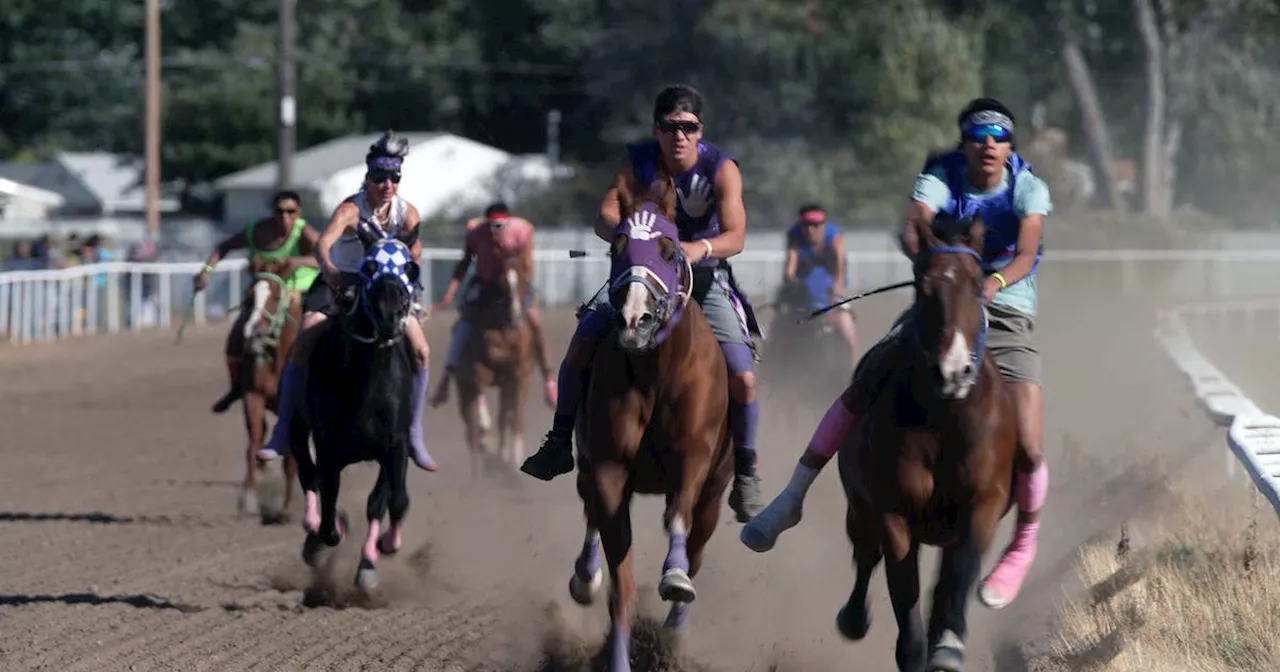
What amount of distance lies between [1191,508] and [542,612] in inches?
153

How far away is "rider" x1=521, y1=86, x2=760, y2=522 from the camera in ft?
27.0

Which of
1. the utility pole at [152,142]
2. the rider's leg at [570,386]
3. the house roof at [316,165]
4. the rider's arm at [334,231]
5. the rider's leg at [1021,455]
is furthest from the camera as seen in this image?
the house roof at [316,165]

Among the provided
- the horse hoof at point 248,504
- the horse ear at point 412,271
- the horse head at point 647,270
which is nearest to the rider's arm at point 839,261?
the horse hoof at point 248,504

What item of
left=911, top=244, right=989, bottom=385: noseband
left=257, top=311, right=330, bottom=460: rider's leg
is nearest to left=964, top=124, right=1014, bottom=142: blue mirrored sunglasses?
left=911, top=244, right=989, bottom=385: noseband

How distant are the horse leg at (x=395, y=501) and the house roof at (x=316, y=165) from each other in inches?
1853

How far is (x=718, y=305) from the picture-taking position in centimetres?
877

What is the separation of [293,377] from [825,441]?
12.5 ft

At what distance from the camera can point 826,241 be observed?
17.0 meters

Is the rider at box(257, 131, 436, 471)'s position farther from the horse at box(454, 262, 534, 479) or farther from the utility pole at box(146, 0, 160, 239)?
the utility pole at box(146, 0, 160, 239)

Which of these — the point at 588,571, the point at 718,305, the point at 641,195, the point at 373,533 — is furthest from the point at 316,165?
the point at 641,195

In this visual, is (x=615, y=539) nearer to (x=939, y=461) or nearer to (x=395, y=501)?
(x=939, y=461)

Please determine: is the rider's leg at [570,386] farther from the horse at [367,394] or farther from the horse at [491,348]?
the horse at [491,348]

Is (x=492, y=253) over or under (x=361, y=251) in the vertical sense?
under

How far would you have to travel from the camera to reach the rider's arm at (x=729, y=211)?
827 cm
